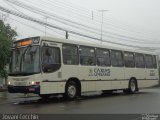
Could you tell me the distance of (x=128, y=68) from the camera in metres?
23.3

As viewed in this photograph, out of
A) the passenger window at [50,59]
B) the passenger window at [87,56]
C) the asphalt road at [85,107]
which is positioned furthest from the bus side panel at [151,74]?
the passenger window at [50,59]

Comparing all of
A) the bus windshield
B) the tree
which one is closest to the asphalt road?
the bus windshield

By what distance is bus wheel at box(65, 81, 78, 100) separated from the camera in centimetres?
1795

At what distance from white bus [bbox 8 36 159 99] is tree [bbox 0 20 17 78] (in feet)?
13.2

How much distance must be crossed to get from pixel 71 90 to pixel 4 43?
20.3 feet

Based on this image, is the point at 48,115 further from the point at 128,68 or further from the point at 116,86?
the point at 128,68

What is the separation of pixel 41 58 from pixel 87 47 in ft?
13.2

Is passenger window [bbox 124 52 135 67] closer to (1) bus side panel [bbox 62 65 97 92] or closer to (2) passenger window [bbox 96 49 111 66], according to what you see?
(2) passenger window [bbox 96 49 111 66]

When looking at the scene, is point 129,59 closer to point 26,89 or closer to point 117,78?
point 117,78

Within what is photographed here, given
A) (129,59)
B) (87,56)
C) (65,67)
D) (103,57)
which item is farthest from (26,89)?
(129,59)

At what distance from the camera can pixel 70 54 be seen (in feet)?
60.4

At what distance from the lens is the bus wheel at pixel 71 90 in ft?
58.9

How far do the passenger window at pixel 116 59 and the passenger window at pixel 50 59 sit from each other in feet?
17.9

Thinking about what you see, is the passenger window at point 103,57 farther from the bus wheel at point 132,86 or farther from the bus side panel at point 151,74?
the bus side panel at point 151,74
